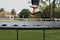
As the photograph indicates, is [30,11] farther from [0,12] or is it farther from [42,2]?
[42,2]

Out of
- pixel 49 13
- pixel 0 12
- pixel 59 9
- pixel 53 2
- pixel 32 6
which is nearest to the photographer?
pixel 53 2

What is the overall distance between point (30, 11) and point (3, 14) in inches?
333

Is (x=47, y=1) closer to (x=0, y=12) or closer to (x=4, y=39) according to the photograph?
(x=0, y=12)

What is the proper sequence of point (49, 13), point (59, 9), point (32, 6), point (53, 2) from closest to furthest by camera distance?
point (53, 2)
point (49, 13)
point (59, 9)
point (32, 6)

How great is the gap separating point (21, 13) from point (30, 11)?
2.29m

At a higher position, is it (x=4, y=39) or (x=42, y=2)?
(x=42, y=2)

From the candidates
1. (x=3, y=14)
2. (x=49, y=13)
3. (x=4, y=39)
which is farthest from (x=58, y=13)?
(x=4, y=39)

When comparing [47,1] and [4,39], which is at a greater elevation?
[47,1]

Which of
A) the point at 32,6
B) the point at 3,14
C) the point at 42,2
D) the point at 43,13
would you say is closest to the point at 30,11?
the point at 32,6

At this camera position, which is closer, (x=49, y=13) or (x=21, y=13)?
(x=49, y=13)

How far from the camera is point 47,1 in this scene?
1534 inches

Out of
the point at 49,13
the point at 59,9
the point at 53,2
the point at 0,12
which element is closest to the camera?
the point at 53,2

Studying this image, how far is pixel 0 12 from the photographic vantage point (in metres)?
55.2

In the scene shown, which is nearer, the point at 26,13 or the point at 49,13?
the point at 49,13
